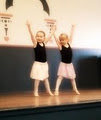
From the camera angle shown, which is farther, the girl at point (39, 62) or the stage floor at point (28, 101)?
the girl at point (39, 62)

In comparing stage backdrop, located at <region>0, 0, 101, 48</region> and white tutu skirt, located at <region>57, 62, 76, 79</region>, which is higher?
stage backdrop, located at <region>0, 0, 101, 48</region>

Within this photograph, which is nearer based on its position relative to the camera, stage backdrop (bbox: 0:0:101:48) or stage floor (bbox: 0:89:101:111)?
stage floor (bbox: 0:89:101:111)

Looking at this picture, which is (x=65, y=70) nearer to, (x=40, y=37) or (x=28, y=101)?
(x=40, y=37)

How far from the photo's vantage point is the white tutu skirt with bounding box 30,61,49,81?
1.22 m

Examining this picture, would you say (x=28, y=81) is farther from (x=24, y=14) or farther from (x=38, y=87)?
(x=24, y=14)

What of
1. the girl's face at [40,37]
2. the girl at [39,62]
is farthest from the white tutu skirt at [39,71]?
the girl's face at [40,37]

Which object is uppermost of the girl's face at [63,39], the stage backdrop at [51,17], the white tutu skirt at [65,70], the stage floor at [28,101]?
the stage backdrop at [51,17]

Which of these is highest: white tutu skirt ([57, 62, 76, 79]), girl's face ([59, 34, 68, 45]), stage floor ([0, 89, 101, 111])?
girl's face ([59, 34, 68, 45])

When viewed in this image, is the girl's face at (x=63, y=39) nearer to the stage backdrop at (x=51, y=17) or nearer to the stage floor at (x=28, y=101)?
the stage backdrop at (x=51, y=17)

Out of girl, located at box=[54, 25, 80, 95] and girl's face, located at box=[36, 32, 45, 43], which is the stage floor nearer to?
girl, located at box=[54, 25, 80, 95]

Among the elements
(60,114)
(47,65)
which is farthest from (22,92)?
(60,114)

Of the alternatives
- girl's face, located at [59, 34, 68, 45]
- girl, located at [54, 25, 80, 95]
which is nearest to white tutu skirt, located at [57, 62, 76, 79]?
girl, located at [54, 25, 80, 95]

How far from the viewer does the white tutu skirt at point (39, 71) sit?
48.1 inches

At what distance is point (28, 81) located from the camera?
1.28 m
